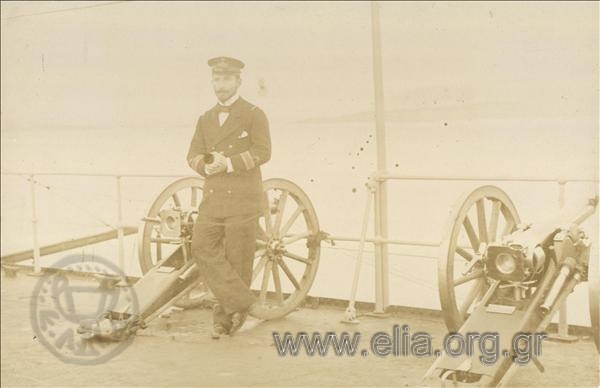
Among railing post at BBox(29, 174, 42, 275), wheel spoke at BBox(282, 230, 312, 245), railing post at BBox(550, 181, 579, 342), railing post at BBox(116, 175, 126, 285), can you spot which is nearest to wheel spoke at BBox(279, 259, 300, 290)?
wheel spoke at BBox(282, 230, 312, 245)

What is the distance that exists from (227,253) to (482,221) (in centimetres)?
112

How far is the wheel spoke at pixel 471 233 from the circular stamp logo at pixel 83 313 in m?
1.57

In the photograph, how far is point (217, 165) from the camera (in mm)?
3605

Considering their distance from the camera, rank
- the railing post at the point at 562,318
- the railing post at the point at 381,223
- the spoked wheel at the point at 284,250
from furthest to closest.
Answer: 1. the spoked wheel at the point at 284,250
2. the railing post at the point at 381,223
3. the railing post at the point at 562,318

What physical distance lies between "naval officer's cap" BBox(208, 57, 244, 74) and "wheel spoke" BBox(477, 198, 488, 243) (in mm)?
1150

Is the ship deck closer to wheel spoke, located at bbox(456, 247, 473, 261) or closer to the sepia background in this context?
the sepia background

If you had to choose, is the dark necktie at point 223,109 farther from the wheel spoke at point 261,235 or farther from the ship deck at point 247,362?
the ship deck at point 247,362

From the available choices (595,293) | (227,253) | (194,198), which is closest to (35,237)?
(194,198)

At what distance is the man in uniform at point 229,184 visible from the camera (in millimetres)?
3578

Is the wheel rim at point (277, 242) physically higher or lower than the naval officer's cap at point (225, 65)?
lower

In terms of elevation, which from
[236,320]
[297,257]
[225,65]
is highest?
[225,65]

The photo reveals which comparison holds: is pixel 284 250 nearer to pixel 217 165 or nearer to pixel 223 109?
pixel 217 165

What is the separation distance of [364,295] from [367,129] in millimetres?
876

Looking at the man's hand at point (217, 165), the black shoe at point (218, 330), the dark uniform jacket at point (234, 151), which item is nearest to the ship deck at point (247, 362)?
the black shoe at point (218, 330)
